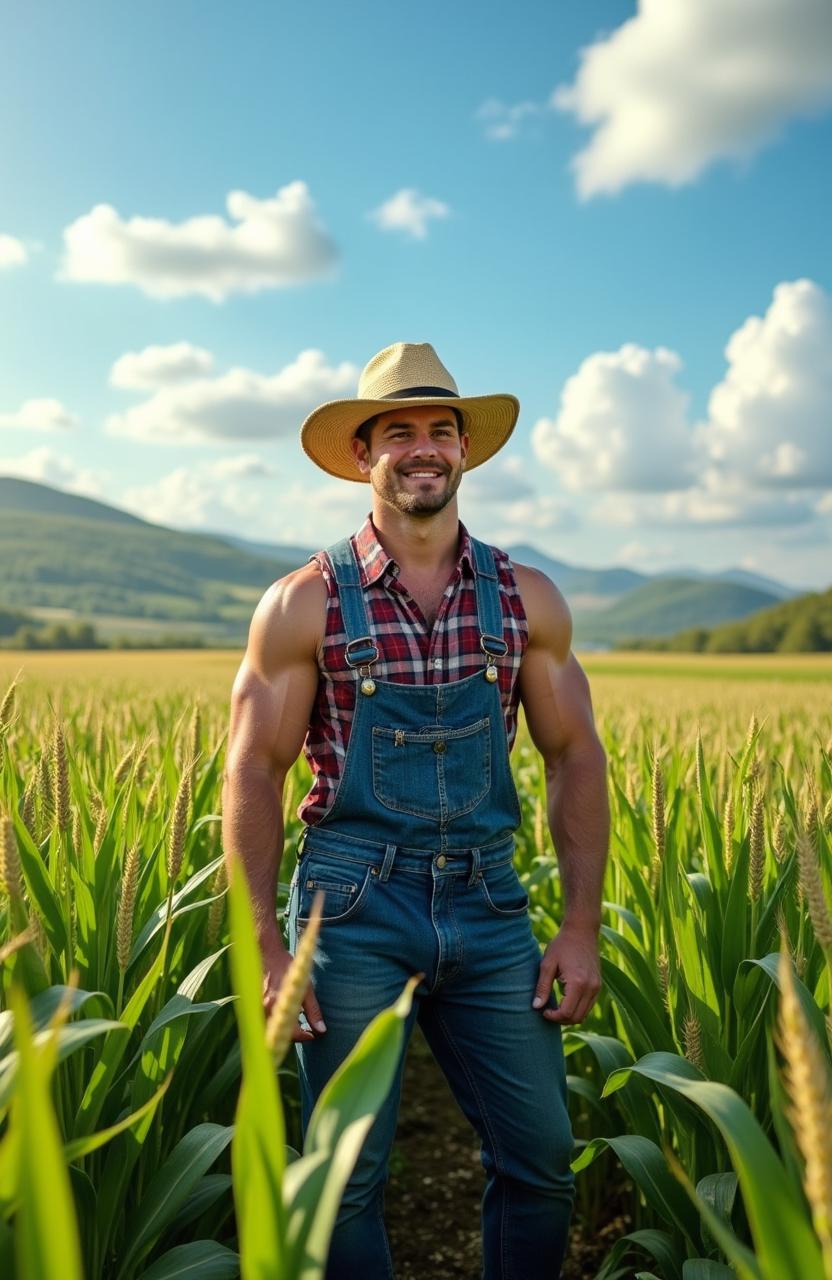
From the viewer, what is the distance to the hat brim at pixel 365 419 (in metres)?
3.03

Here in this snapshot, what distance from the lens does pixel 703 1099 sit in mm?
1508

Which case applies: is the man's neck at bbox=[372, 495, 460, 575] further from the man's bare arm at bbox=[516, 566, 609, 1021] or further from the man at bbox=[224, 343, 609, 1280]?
the man's bare arm at bbox=[516, 566, 609, 1021]

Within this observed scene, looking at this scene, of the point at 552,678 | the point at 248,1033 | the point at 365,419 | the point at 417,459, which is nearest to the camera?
the point at 248,1033

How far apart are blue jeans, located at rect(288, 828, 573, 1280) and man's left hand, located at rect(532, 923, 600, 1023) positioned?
41 millimetres

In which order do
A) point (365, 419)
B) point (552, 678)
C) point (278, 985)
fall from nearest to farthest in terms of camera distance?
1. point (278, 985)
2. point (552, 678)
3. point (365, 419)

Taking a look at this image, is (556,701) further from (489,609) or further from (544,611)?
(489,609)

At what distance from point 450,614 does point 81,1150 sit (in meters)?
1.73

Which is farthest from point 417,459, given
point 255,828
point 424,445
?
point 255,828

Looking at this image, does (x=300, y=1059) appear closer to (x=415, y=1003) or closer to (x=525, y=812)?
(x=415, y=1003)

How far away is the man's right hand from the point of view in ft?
8.30

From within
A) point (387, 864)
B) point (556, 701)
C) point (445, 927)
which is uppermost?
point (556, 701)

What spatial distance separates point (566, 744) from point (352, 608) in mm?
828

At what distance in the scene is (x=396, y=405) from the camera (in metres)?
2.99

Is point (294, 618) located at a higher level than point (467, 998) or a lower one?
higher
